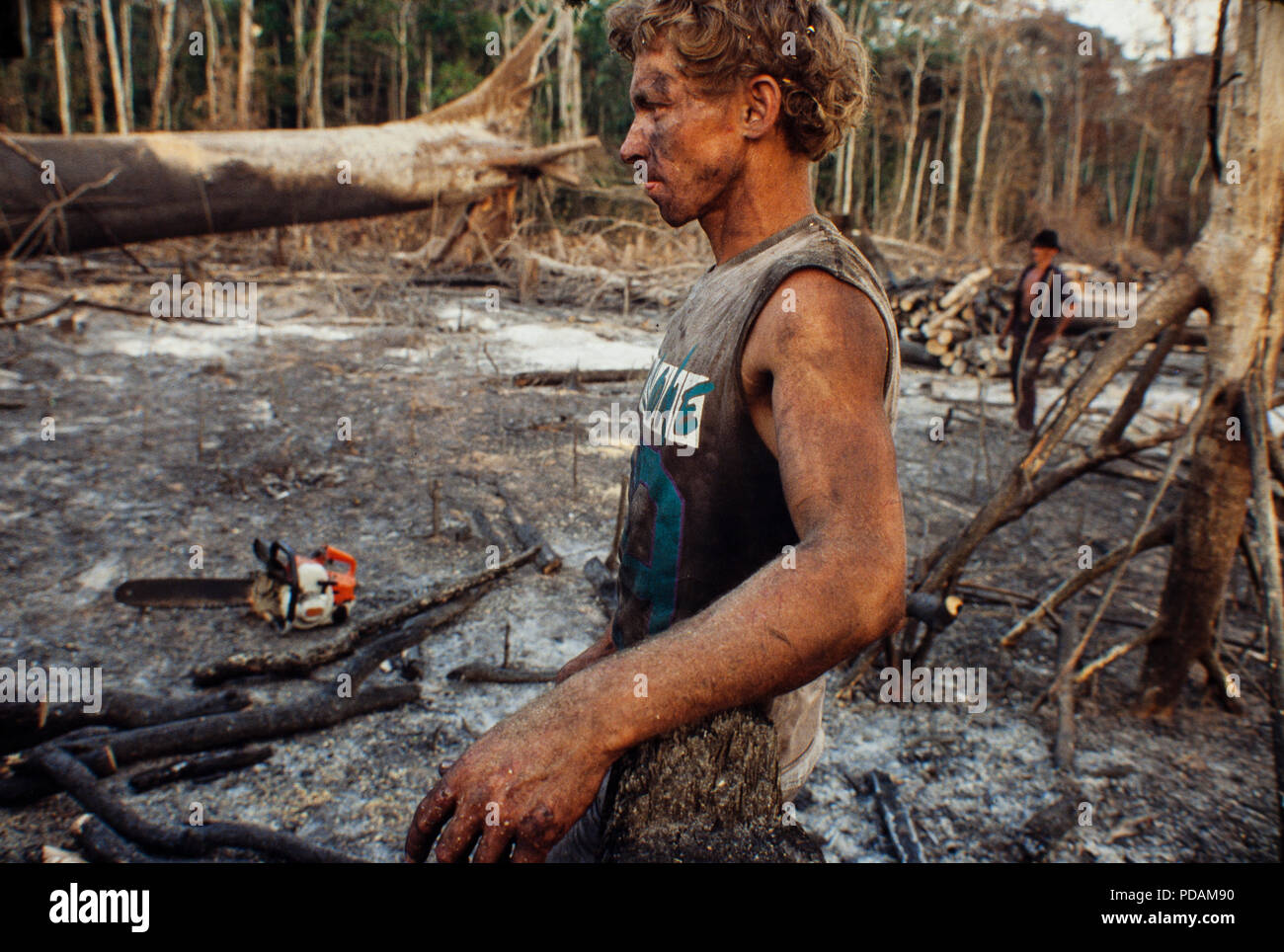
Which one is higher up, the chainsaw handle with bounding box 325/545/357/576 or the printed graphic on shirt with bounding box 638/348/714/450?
the printed graphic on shirt with bounding box 638/348/714/450

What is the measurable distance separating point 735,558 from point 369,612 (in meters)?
2.71

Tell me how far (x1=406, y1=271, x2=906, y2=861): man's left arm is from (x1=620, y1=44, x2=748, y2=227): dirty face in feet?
2.08

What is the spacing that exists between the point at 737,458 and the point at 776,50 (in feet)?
2.31

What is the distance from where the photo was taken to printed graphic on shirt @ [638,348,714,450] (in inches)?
52.6

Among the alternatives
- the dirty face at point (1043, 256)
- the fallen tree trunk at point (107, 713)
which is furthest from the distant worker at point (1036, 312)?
the fallen tree trunk at point (107, 713)

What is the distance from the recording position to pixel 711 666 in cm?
92

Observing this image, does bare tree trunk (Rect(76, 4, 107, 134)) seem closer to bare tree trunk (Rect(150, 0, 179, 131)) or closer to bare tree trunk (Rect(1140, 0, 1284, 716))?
bare tree trunk (Rect(150, 0, 179, 131))

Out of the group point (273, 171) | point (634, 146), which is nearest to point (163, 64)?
point (273, 171)

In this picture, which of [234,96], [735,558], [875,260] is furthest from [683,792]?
[234,96]

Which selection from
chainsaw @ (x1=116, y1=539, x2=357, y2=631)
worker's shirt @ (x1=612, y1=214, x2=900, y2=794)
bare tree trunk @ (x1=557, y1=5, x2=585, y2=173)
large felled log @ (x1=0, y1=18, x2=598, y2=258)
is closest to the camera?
worker's shirt @ (x1=612, y1=214, x2=900, y2=794)

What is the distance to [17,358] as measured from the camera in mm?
6547

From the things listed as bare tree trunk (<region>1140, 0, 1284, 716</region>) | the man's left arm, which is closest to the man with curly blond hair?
the man's left arm

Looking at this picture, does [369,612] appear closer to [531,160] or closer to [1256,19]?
[1256,19]

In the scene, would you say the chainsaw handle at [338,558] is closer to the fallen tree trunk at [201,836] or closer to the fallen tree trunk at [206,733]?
the fallen tree trunk at [206,733]
